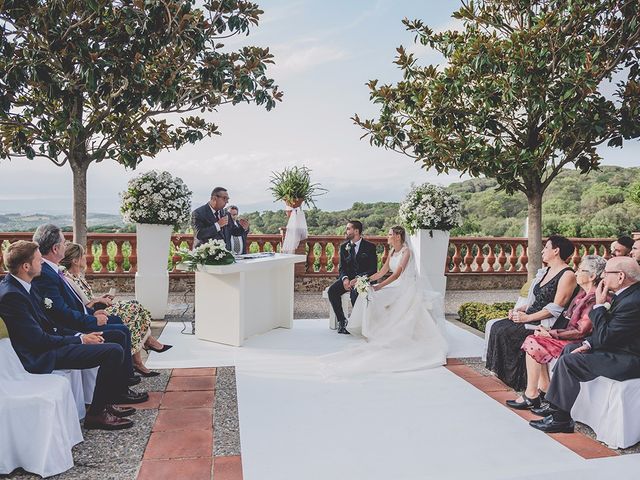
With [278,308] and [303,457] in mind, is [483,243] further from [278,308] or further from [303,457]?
[303,457]

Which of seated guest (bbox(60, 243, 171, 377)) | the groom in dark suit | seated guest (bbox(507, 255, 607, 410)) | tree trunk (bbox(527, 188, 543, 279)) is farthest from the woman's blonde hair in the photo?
tree trunk (bbox(527, 188, 543, 279))

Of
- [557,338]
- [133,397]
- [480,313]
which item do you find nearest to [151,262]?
[133,397]

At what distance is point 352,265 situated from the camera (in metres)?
6.71

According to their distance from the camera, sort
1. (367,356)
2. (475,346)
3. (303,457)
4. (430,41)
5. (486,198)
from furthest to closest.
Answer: (486,198)
(430,41)
(475,346)
(367,356)
(303,457)

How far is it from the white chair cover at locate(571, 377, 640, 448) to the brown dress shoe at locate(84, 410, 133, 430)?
10.3 ft

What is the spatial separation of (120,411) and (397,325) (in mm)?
2867

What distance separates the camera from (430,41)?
7809 mm

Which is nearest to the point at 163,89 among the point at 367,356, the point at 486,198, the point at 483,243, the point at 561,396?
the point at 367,356

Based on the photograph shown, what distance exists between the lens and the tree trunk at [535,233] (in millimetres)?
7297

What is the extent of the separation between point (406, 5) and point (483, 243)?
15.3ft

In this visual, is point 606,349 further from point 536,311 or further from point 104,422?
point 104,422

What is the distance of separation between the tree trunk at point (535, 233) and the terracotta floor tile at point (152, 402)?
206 inches

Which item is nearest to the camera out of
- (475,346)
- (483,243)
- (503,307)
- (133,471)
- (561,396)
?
(133,471)

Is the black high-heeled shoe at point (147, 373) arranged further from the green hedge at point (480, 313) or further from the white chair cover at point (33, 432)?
the green hedge at point (480, 313)
